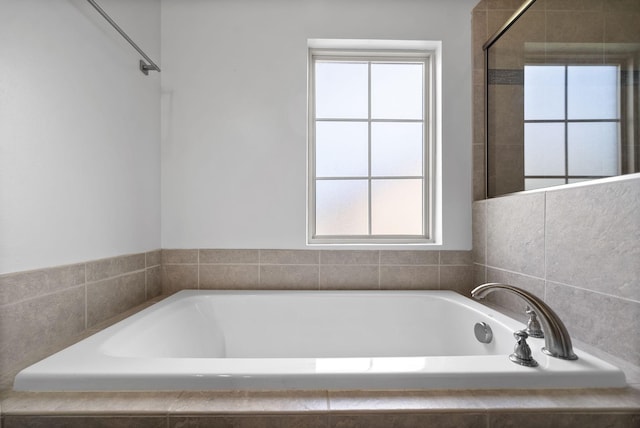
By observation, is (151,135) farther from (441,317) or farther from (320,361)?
(441,317)

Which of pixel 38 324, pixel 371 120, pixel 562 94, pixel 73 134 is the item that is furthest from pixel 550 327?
pixel 73 134

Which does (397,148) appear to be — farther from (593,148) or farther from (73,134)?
(73,134)

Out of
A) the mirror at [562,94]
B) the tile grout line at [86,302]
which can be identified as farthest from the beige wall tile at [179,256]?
the mirror at [562,94]

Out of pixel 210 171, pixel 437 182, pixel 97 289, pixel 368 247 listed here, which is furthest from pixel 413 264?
pixel 97 289

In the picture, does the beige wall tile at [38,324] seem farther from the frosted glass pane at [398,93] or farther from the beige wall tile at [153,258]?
the frosted glass pane at [398,93]

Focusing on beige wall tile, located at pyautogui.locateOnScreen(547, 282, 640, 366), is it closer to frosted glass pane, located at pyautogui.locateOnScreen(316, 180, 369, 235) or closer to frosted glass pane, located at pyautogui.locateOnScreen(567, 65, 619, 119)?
frosted glass pane, located at pyautogui.locateOnScreen(567, 65, 619, 119)

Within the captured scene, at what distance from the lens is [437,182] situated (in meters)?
1.87

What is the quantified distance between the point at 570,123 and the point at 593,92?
5.4 inches

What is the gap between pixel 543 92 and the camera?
1334 millimetres

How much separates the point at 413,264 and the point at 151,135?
1566mm

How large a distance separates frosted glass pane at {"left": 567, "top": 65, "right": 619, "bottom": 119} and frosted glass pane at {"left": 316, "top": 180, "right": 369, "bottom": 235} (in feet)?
3.43

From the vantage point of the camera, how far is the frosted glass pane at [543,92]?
1252 mm

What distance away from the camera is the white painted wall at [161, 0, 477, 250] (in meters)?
1.78

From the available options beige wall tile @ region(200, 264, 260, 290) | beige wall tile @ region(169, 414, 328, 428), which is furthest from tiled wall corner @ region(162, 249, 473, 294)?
beige wall tile @ region(169, 414, 328, 428)
